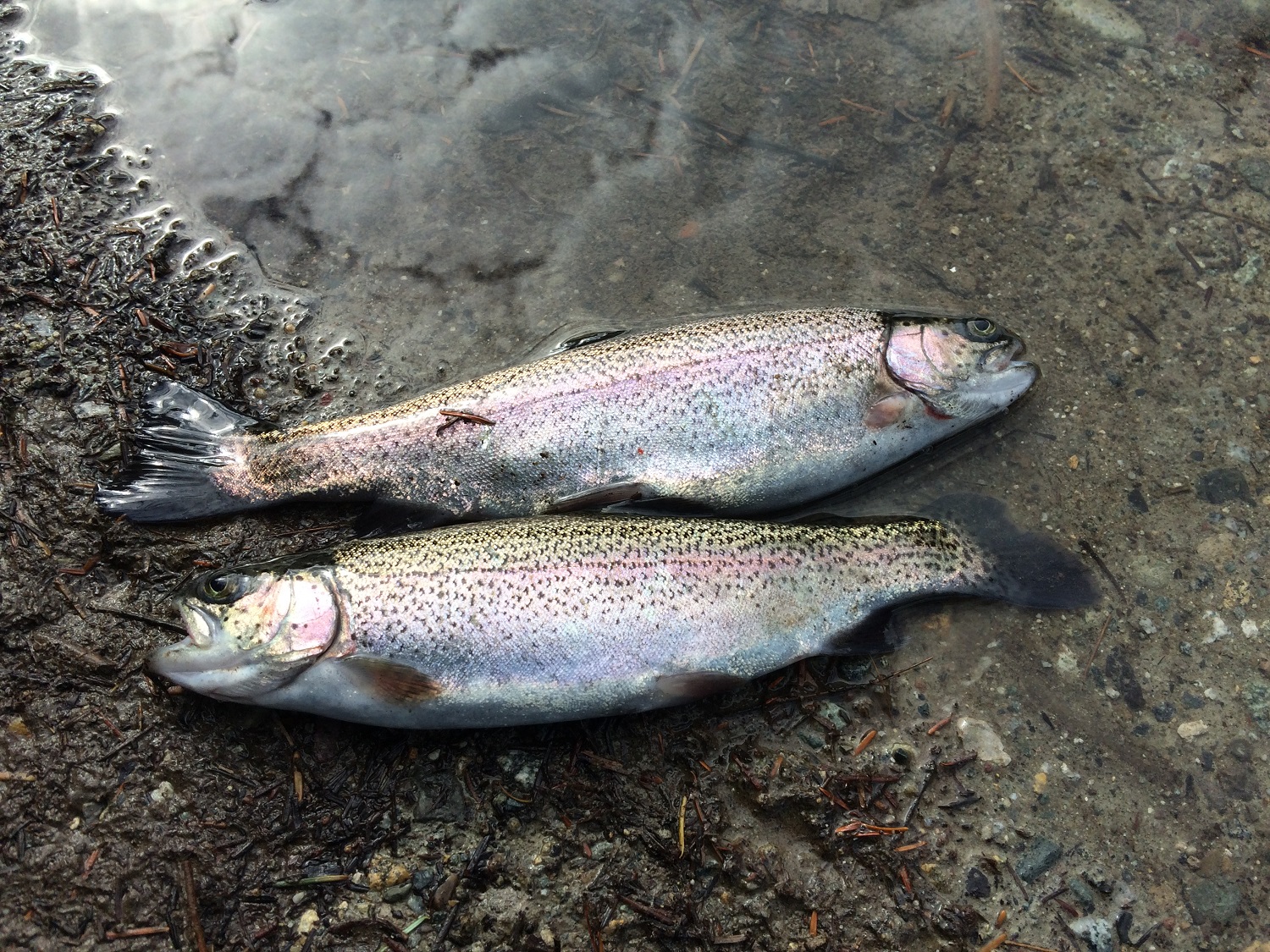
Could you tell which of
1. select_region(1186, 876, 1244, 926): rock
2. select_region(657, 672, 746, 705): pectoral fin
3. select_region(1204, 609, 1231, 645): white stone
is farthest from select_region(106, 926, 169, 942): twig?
select_region(1204, 609, 1231, 645): white stone

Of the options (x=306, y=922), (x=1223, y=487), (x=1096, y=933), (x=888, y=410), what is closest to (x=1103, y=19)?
(x=1223, y=487)

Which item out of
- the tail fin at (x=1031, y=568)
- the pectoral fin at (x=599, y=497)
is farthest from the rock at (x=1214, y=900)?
the pectoral fin at (x=599, y=497)

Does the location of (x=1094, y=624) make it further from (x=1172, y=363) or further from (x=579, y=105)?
(x=579, y=105)

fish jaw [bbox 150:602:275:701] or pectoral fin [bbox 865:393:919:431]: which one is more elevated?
pectoral fin [bbox 865:393:919:431]

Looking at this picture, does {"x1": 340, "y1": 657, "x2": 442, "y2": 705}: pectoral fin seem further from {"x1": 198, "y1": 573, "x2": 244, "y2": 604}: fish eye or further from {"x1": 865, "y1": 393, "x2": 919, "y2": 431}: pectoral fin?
{"x1": 865, "y1": 393, "x2": 919, "y2": 431}: pectoral fin

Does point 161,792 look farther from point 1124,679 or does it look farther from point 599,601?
point 1124,679

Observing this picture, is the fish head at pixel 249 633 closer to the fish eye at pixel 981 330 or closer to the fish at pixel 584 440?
the fish at pixel 584 440

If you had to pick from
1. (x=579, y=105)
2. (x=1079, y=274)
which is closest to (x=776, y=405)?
(x=1079, y=274)
